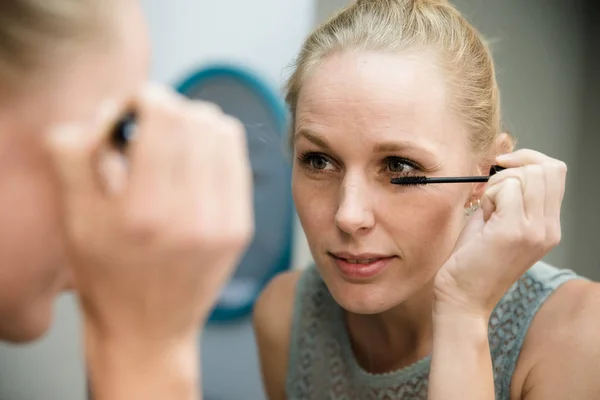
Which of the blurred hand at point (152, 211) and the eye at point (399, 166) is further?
the eye at point (399, 166)

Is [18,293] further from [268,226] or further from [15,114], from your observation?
[268,226]

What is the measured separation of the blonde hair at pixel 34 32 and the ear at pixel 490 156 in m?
0.55

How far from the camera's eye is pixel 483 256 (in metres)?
0.68

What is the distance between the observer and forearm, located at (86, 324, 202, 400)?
389 mm

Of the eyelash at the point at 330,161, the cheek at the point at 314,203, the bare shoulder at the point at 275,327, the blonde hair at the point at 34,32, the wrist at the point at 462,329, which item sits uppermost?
the blonde hair at the point at 34,32

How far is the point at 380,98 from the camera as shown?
713 millimetres

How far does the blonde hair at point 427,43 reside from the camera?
763mm

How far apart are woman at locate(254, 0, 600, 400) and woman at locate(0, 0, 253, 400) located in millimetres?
331

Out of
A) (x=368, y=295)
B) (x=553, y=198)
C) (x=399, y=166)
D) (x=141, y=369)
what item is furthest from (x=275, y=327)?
(x=141, y=369)

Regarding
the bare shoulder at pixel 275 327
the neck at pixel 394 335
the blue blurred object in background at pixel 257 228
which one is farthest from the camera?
the blue blurred object in background at pixel 257 228

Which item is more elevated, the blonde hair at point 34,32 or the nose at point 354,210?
the blonde hair at point 34,32

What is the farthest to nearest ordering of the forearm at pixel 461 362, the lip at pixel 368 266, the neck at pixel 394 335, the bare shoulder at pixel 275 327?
the bare shoulder at pixel 275 327 → the neck at pixel 394 335 → the lip at pixel 368 266 → the forearm at pixel 461 362

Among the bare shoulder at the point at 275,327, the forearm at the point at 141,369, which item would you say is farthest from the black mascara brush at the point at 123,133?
the bare shoulder at the point at 275,327

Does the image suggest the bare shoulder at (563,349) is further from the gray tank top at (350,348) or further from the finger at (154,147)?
the finger at (154,147)
